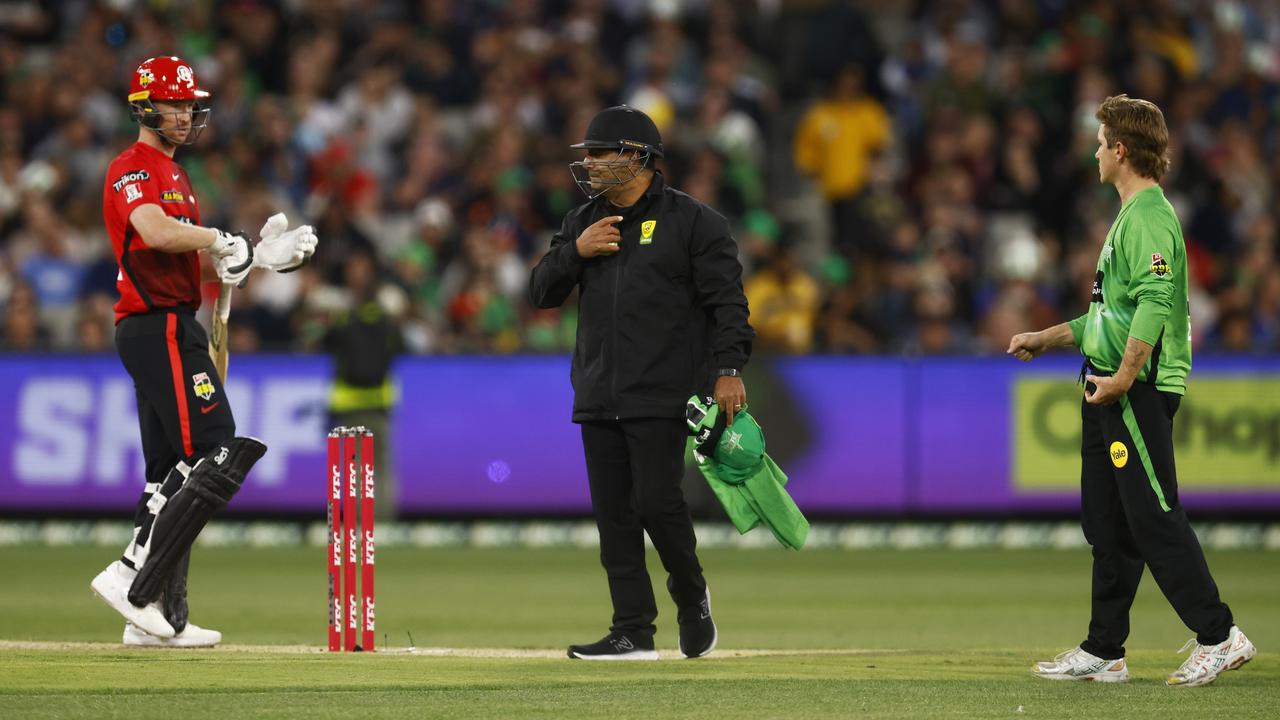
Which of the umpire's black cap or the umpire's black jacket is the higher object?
the umpire's black cap

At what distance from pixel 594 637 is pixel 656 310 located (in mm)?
2457

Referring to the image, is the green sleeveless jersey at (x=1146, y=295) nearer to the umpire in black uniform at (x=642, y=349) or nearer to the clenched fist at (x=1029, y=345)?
the clenched fist at (x=1029, y=345)

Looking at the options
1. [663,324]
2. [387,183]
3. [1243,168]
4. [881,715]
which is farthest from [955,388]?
[881,715]

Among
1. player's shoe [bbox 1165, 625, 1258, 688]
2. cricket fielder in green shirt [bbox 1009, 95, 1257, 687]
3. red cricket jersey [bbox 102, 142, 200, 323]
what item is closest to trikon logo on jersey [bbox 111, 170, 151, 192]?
red cricket jersey [bbox 102, 142, 200, 323]

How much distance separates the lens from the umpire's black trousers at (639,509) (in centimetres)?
864

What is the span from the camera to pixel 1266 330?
17.8m

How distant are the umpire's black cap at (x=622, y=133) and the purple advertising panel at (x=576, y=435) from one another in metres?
7.53

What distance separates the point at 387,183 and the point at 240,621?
9.77 metres

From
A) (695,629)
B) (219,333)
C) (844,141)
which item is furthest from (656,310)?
(844,141)

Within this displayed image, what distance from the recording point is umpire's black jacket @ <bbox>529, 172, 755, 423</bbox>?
28.3 ft

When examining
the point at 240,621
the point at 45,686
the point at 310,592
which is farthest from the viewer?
the point at 310,592

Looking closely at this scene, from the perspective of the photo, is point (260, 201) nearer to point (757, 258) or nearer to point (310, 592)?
point (757, 258)

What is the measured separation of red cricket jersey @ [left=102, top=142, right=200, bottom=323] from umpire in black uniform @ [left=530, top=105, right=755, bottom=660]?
1674 mm

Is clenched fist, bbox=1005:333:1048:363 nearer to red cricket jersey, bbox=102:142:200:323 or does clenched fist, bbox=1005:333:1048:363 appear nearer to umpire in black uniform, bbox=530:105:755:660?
umpire in black uniform, bbox=530:105:755:660
